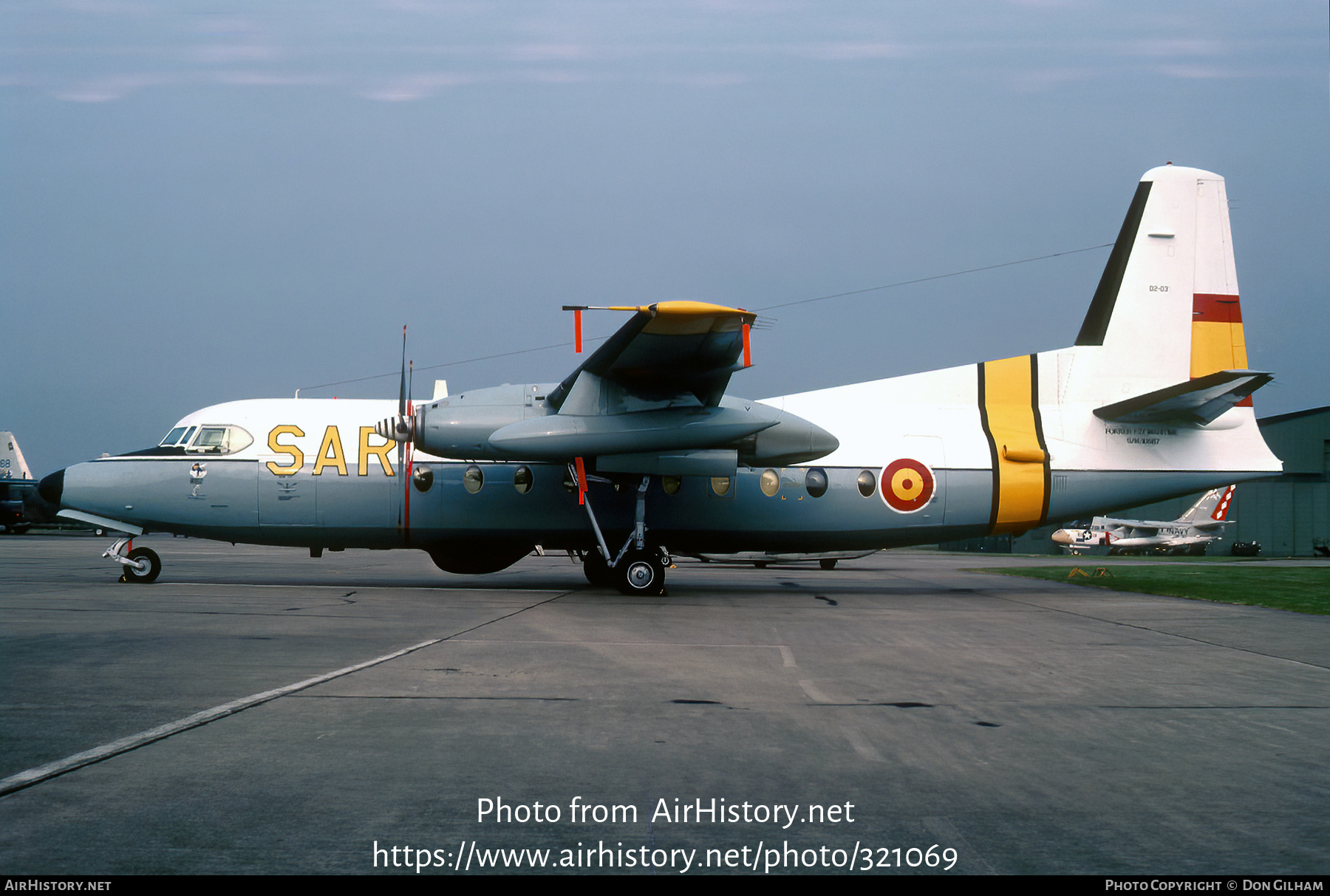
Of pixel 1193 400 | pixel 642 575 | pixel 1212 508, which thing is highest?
A: pixel 1193 400

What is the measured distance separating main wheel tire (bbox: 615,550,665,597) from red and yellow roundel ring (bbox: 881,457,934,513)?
464cm

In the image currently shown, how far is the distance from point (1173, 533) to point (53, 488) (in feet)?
179

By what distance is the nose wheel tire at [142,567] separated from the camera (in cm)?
1595

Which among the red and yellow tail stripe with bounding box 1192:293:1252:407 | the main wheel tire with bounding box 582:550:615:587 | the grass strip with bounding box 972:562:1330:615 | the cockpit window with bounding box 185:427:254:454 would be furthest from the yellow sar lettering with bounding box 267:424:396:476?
the red and yellow tail stripe with bounding box 1192:293:1252:407

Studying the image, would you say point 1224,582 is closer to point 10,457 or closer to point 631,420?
point 631,420

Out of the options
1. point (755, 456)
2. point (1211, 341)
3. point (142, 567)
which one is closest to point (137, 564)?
point (142, 567)

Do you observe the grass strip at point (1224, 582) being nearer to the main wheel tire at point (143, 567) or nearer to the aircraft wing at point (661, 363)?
the aircraft wing at point (661, 363)

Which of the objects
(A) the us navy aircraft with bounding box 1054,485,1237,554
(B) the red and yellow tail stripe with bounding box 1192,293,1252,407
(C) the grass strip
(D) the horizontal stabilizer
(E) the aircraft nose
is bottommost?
(A) the us navy aircraft with bounding box 1054,485,1237,554

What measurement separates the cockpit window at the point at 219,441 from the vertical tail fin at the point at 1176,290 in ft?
54.3

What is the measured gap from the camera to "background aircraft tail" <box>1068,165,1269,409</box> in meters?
17.9

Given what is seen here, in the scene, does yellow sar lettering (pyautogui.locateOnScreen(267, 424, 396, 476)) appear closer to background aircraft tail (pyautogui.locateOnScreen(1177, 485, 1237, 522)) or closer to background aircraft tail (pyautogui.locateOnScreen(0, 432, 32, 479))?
background aircraft tail (pyautogui.locateOnScreen(0, 432, 32, 479))

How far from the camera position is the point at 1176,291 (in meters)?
18.0

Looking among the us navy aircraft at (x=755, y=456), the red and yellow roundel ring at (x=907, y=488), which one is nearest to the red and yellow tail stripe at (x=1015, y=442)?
the us navy aircraft at (x=755, y=456)

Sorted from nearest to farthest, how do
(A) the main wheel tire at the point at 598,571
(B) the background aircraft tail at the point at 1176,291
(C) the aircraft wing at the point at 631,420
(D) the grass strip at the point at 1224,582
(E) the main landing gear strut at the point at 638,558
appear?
(C) the aircraft wing at the point at 631,420, (E) the main landing gear strut at the point at 638,558, (D) the grass strip at the point at 1224,582, (A) the main wheel tire at the point at 598,571, (B) the background aircraft tail at the point at 1176,291
